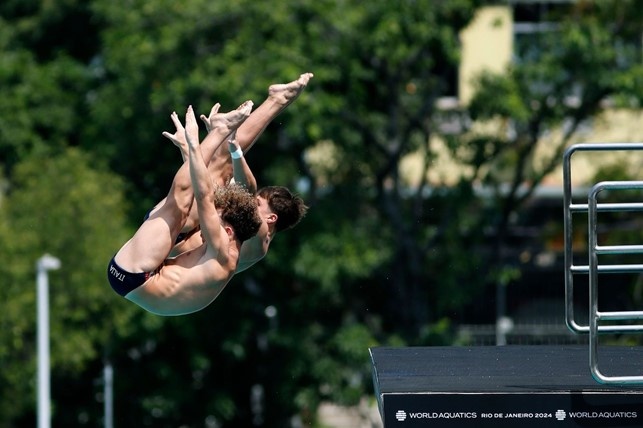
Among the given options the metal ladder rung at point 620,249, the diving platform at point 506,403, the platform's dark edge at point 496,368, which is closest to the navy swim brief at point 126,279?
the platform's dark edge at point 496,368

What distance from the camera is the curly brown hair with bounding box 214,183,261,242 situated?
7074 millimetres

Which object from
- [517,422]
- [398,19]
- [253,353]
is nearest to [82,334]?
[253,353]

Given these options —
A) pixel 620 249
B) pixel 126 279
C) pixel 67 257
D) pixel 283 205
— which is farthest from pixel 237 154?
pixel 67 257

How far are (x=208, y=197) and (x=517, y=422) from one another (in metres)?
2.07

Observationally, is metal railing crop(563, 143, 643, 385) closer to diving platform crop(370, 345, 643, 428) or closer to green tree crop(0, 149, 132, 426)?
diving platform crop(370, 345, 643, 428)

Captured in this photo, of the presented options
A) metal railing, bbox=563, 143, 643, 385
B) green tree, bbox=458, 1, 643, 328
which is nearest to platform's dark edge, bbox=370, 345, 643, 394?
metal railing, bbox=563, 143, 643, 385

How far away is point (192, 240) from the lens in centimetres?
769

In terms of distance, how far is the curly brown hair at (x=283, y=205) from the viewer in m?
7.42

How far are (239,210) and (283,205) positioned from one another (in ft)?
1.36

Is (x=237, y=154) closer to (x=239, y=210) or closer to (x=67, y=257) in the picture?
(x=239, y=210)

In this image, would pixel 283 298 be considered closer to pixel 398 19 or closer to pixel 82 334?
pixel 82 334

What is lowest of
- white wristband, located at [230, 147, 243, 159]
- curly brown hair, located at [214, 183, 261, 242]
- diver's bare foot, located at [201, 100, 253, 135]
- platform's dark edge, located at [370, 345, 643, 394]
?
platform's dark edge, located at [370, 345, 643, 394]

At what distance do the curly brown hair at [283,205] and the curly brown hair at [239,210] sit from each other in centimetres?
26

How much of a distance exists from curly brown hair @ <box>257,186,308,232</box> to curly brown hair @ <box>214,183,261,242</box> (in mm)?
261
